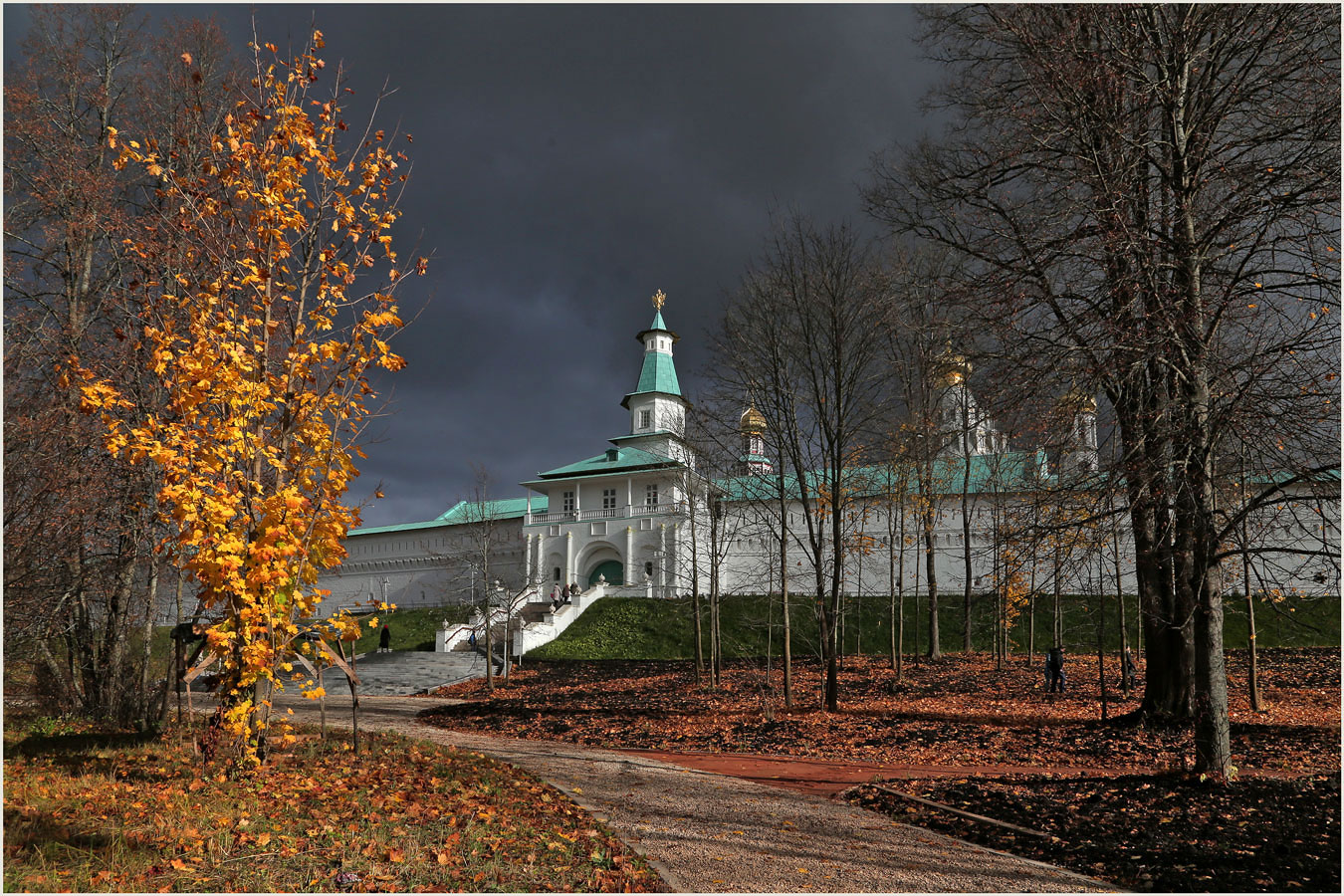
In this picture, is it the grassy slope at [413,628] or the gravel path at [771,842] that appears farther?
the grassy slope at [413,628]

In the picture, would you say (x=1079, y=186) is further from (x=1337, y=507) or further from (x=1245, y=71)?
(x=1337, y=507)

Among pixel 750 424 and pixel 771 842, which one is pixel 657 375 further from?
pixel 771 842

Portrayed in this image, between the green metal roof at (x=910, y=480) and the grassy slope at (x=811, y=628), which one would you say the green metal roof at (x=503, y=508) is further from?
the green metal roof at (x=910, y=480)

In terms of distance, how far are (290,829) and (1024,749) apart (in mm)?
9662

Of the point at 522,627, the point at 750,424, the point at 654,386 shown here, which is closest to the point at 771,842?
the point at 750,424

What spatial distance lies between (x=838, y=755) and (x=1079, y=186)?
808 centimetres

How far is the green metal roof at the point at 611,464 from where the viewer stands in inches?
1805

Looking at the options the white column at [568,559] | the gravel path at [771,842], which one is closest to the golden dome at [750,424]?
the gravel path at [771,842]

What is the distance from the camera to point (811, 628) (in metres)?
30.6

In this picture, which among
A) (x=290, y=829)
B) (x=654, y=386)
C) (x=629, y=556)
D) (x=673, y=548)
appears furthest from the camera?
(x=654, y=386)

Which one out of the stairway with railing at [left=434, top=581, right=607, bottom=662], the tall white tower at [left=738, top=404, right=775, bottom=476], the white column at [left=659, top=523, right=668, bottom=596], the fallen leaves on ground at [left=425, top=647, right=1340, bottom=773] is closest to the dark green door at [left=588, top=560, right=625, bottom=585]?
the white column at [left=659, top=523, right=668, bottom=596]

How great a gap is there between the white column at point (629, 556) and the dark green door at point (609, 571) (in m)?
1.52

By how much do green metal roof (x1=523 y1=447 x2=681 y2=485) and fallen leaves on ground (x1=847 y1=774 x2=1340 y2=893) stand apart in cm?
3670

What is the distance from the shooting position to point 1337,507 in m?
7.20
